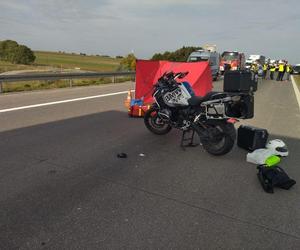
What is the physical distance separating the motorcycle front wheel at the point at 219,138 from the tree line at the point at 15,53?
70060mm

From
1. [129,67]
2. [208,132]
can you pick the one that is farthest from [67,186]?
[129,67]

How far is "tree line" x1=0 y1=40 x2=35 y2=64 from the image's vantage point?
7038cm

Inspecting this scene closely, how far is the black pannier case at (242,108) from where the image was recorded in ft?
19.1

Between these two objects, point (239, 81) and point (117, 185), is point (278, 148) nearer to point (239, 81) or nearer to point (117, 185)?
point (239, 81)

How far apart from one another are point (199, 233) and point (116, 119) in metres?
5.96

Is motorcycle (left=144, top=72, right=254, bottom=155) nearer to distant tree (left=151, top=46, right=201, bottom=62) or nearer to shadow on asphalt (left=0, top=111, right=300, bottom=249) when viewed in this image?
shadow on asphalt (left=0, top=111, right=300, bottom=249)

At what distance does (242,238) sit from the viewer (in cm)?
332

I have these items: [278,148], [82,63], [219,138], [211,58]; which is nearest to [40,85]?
[219,138]

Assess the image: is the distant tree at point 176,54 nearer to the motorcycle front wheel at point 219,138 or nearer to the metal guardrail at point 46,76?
the metal guardrail at point 46,76

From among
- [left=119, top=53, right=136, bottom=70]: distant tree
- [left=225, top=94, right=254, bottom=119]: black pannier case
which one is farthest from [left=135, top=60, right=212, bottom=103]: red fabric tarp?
[left=119, top=53, right=136, bottom=70]: distant tree

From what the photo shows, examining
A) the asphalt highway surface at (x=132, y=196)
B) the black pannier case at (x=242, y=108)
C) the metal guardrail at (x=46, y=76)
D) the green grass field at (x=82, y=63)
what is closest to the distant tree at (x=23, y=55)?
the green grass field at (x=82, y=63)

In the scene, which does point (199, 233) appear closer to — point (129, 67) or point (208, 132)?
point (208, 132)

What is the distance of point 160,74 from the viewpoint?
9.27 metres

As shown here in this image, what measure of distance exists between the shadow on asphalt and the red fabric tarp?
8.20 ft
